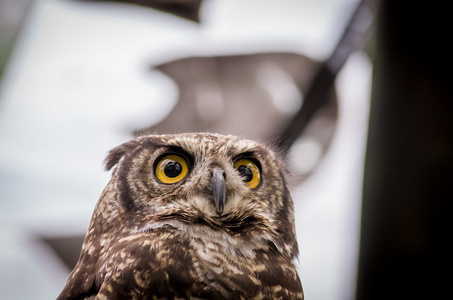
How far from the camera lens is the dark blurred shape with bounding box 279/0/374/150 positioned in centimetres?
267

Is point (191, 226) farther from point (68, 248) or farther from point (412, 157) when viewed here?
point (68, 248)

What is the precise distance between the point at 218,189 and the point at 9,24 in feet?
3.74

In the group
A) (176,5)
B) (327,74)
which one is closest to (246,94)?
(327,74)

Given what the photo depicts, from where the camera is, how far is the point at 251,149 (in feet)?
5.80

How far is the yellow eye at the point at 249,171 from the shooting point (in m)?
1.72

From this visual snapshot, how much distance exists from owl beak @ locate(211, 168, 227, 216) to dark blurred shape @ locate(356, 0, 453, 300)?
0.51 m

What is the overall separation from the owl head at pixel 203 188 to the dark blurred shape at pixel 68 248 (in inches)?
60.5

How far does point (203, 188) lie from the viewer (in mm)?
1562

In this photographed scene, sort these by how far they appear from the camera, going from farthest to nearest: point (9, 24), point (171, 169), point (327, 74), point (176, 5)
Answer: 1. point (327, 74)
2. point (176, 5)
3. point (9, 24)
4. point (171, 169)

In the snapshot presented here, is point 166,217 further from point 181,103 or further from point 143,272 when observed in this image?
point 181,103

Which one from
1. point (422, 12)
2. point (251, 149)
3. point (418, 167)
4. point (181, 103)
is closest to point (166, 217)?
point (251, 149)

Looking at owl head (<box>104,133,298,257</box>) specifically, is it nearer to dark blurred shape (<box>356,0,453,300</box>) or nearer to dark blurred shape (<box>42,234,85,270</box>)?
dark blurred shape (<box>356,0,453,300</box>)

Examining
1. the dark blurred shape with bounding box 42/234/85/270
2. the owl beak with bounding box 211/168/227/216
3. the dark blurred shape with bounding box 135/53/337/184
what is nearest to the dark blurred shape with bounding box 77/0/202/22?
the dark blurred shape with bounding box 135/53/337/184

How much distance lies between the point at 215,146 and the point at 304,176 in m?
1.45
